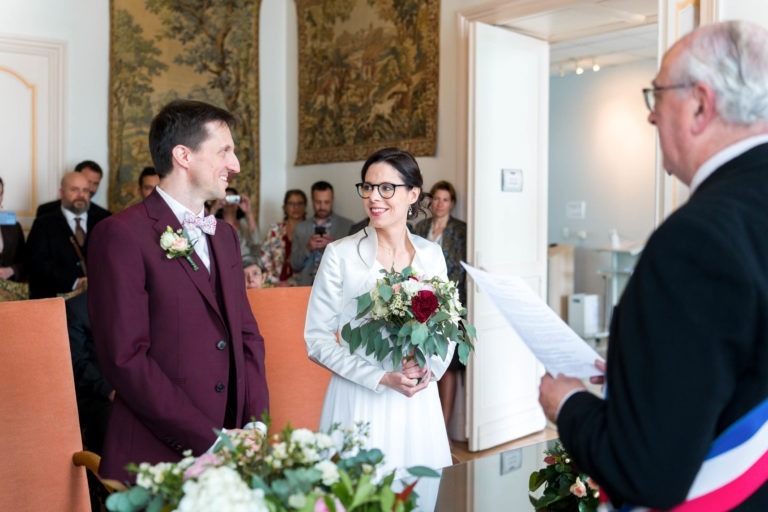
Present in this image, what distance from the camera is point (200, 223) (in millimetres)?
2102

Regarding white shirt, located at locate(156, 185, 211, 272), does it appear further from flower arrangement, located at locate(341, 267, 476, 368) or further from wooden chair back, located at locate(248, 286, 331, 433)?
wooden chair back, located at locate(248, 286, 331, 433)

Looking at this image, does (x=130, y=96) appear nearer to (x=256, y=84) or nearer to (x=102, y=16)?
(x=102, y=16)

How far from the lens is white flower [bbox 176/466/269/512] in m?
0.94

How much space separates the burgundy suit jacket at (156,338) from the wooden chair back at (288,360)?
28.5 inches

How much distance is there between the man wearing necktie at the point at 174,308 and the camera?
1.91 meters

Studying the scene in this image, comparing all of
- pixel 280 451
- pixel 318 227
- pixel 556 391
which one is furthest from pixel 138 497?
pixel 318 227

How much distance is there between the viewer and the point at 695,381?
95 cm

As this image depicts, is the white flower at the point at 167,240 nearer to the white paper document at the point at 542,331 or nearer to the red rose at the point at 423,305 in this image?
the red rose at the point at 423,305

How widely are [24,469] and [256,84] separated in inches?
224

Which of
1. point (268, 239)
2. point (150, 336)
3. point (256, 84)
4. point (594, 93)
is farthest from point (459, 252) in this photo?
point (594, 93)

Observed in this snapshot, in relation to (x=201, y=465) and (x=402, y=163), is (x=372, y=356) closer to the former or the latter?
(x=402, y=163)

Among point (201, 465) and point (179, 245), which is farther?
point (179, 245)

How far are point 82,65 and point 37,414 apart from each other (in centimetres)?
499

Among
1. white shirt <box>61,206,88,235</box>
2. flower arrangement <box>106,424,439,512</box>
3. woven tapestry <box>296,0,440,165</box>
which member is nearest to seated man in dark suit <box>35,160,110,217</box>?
white shirt <box>61,206,88,235</box>
